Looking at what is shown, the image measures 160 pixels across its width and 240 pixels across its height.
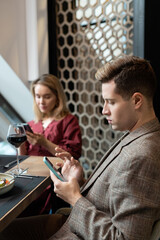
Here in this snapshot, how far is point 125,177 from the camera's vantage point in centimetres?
86

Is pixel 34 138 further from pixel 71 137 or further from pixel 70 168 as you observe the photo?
pixel 70 168

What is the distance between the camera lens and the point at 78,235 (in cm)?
101

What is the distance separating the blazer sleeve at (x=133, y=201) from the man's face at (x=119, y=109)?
0.46ft

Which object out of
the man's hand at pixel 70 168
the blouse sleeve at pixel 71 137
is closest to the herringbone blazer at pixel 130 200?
the man's hand at pixel 70 168

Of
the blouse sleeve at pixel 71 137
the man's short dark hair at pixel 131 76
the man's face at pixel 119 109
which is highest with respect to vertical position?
the man's short dark hair at pixel 131 76

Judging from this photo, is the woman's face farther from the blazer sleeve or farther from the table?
the blazer sleeve

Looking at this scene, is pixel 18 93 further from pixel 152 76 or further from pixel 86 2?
pixel 152 76

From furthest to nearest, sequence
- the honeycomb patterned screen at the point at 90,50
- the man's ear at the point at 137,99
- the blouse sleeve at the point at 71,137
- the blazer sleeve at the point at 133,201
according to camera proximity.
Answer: the honeycomb patterned screen at the point at 90,50
the blouse sleeve at the point at 71,137
the man's ear at the point at 137,99
the blazer sleeve at the point at 133,201

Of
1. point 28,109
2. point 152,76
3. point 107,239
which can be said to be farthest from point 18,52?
point 107,239

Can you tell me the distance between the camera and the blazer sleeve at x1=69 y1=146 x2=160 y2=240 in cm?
82

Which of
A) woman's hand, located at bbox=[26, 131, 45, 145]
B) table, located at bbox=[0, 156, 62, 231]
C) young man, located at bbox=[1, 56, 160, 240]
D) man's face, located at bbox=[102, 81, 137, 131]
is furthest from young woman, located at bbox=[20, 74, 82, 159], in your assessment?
man's face, located at bbox=[102, 81, 137, 131]

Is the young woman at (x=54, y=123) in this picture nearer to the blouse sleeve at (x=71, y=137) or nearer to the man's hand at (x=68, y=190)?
the blouse sleeve at (x=71, y=137)

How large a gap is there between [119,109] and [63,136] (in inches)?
47.4

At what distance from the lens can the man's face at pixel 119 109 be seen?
3.26 feet
